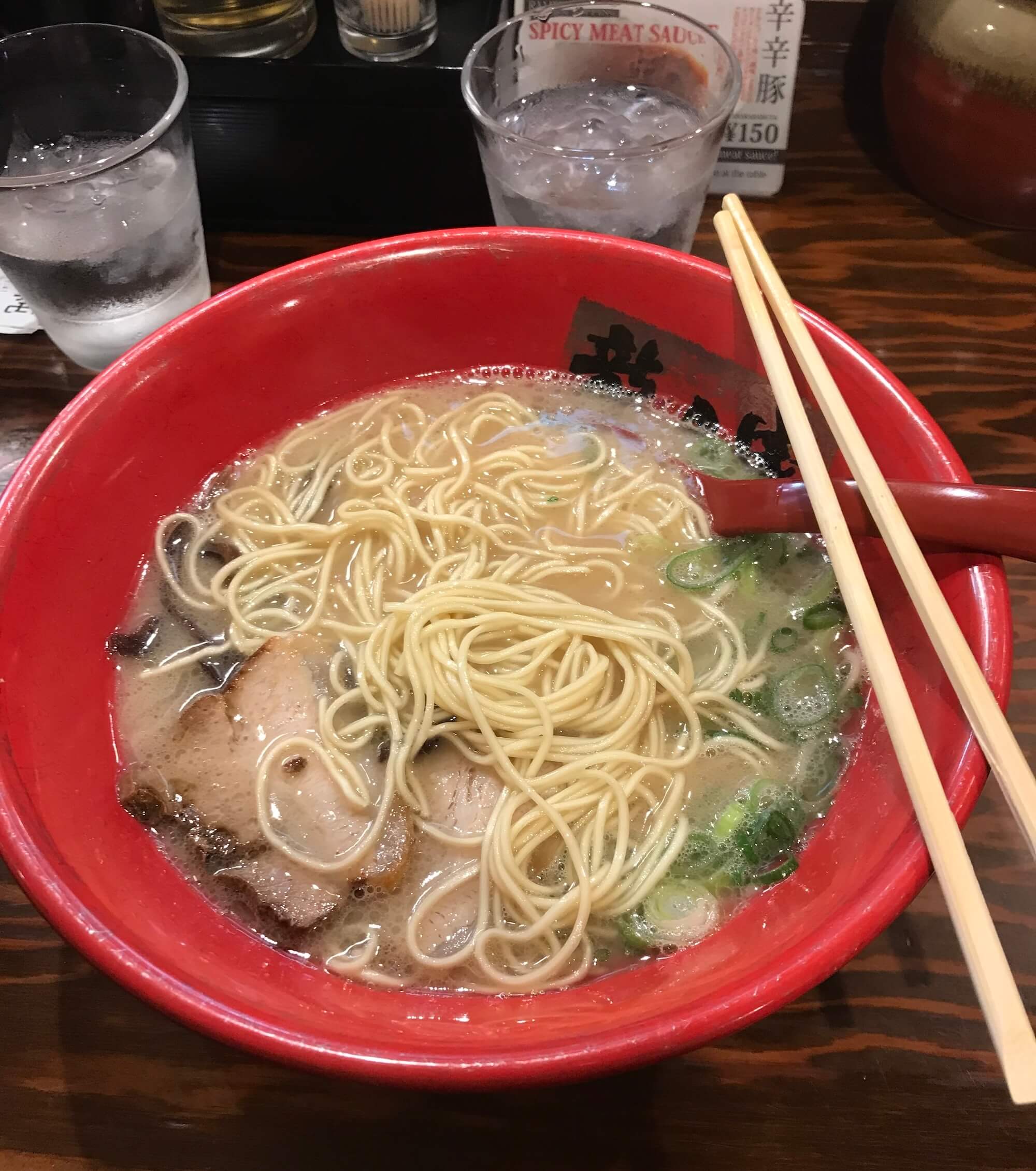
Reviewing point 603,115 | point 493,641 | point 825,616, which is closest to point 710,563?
point 825,616

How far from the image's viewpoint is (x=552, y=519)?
1.74 meters

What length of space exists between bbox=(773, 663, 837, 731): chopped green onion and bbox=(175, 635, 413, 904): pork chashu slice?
64 centimetres

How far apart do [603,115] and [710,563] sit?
1080 mm

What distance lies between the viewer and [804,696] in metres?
1.44

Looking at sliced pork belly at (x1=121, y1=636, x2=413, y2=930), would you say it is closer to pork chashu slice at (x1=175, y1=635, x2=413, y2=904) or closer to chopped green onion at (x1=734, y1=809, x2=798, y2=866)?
pork chashu slice at (x1=175, y1=635, x2=413, y2=904)

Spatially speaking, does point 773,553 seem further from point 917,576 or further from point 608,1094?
point 608,1094

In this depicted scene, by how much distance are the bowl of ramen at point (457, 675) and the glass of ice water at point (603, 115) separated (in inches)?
8.8

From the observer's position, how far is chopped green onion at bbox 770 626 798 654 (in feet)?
4.95

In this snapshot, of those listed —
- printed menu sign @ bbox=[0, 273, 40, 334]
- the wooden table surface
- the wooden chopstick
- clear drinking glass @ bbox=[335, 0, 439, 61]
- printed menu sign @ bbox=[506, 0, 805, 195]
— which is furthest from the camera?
printed menu sign @ bbox=[0, 273, 40, 334]

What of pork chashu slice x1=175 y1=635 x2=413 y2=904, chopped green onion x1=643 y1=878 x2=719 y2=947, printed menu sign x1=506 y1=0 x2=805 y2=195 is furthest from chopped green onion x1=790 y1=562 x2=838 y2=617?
printed menu sign x1=506 y1=0 x2=805 y2=195

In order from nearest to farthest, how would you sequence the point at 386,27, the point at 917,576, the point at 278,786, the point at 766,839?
the point at 917,576
the point at 766,839
the point at 278,786
the point at 386,27

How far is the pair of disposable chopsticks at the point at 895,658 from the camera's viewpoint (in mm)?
834

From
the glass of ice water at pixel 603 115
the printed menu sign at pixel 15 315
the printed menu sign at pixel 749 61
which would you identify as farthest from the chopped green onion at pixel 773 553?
the printed menu sign at pixel 15 315

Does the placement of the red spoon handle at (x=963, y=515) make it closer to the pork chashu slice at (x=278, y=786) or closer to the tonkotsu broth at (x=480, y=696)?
the tonkotsu broth at (x=480, y=696)
